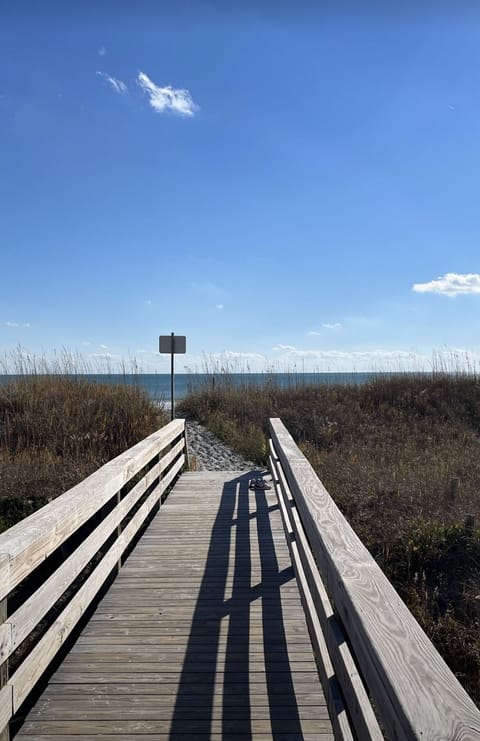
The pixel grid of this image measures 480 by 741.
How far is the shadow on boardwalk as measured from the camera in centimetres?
229

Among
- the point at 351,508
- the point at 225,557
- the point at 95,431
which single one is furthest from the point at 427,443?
the point at 225,557

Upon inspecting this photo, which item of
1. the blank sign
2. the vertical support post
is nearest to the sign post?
the blank sign

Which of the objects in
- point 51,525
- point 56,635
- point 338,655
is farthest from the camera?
point 56,635

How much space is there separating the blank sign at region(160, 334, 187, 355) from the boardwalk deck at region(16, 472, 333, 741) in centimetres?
619

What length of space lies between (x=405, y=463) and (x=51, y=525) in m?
7.54

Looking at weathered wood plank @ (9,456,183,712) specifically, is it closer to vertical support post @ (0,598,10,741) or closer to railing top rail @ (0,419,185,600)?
vertical support post @ (0,598,10,741)

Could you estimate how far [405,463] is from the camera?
8797 millimetres

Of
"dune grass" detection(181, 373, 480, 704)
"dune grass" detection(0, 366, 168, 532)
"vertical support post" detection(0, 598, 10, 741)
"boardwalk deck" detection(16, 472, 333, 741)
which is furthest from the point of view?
"dune grass" detection(0, 366, 168, 532)

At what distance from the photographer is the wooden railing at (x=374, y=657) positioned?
1052mm

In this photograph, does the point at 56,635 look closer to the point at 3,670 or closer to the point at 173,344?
the point at 3,670

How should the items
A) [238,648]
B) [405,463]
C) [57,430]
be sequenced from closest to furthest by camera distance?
[238,648]
[405,463]
[57,430]

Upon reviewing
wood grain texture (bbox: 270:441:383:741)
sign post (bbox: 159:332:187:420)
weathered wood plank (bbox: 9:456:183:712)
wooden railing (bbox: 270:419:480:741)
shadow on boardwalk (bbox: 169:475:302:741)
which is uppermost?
sign post (bbox: 159:332:187:420)

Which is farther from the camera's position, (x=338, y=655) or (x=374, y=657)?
(x=338, y=655)

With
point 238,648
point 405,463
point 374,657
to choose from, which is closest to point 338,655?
point 374,657
